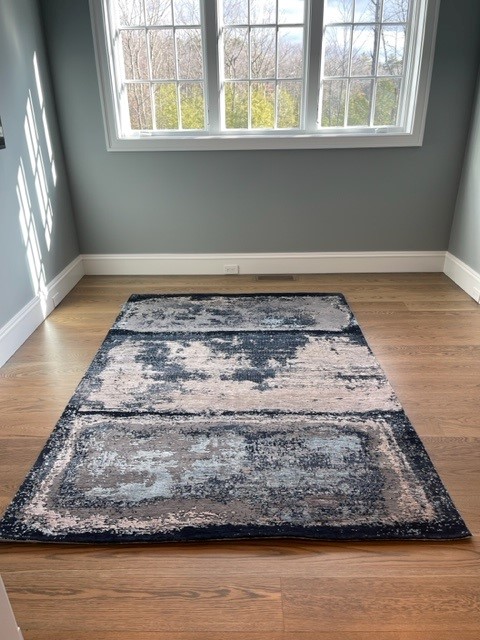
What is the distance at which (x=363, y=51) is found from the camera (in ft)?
10.3

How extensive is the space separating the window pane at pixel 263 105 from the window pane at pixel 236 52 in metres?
0.13

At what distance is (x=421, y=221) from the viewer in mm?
3498

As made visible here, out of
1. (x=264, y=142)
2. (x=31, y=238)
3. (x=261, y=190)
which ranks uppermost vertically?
(x=264, y=142)

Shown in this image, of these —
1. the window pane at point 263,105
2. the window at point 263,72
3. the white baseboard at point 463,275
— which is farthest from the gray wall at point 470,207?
the window pane at point 263,105

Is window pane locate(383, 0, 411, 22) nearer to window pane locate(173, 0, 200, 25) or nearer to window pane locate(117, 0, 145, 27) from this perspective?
window pane locate(173, 0, 200, 25)

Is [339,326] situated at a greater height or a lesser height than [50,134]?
lesser

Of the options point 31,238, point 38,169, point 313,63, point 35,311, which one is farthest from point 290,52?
→ point 35,311

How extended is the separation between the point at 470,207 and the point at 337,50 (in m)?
1.39

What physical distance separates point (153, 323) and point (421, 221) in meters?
2.12

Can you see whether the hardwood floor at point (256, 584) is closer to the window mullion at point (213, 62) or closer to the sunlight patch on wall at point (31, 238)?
the sunlight patch on wall at point (31, 238)

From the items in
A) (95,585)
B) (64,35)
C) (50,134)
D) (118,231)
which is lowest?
(95,585)

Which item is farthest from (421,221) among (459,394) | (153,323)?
(153,323)

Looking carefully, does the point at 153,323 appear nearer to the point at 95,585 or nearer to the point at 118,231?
the point at 118,231

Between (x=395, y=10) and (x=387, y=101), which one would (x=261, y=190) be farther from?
(x=395, y=10)
